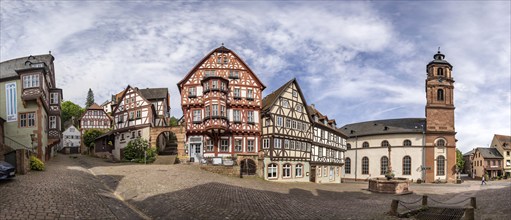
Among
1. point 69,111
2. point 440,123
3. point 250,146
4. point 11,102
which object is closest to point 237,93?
point 250,146

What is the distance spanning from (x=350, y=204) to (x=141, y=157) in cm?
2545

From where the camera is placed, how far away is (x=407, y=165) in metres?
64.0

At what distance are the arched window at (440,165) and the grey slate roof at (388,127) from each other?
217 inches

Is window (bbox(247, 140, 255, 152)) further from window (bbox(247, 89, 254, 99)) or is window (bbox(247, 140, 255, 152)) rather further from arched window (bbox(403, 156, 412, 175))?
arched window (bbox(403, 156, 412, 175))

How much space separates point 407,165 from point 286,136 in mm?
34088

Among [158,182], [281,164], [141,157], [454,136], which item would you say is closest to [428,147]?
[454,136]

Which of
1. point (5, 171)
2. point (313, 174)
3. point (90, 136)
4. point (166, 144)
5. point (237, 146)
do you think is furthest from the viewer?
point (90, 136)

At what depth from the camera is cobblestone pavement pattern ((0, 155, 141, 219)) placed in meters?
13.7

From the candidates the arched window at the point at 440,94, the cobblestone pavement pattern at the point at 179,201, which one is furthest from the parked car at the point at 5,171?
the arched window at the point at 440,94

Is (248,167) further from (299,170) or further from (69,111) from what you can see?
(69,111)

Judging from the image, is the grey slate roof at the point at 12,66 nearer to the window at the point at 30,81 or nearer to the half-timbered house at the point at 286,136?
the window at the point at 30,81

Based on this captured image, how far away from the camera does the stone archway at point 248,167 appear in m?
37.7

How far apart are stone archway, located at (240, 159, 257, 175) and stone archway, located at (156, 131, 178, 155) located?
33.5 feet

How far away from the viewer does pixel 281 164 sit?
129 ft
